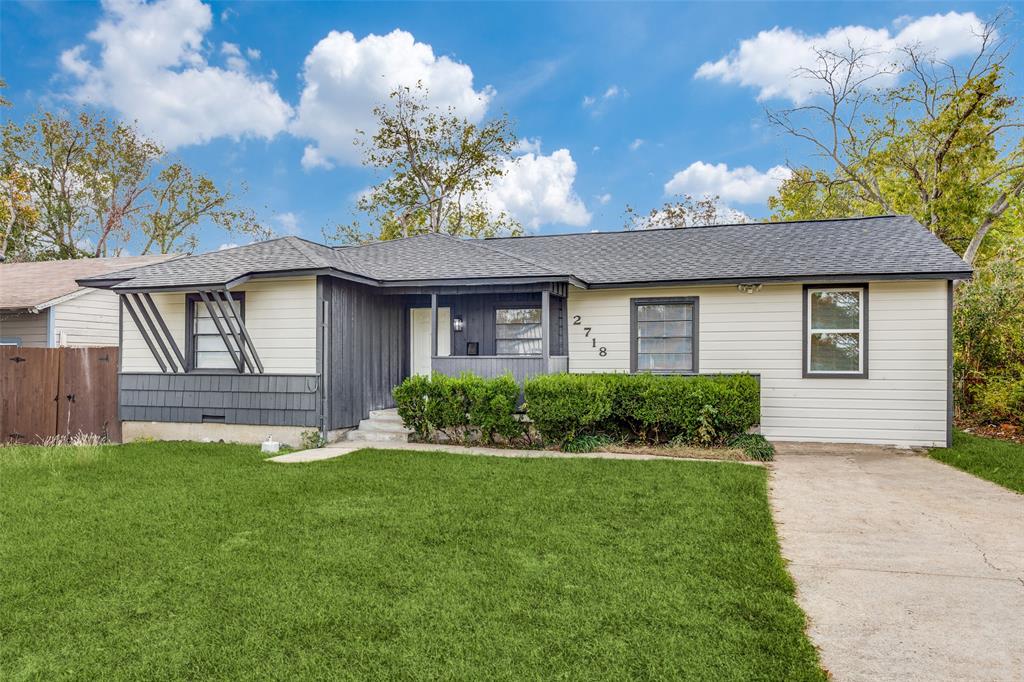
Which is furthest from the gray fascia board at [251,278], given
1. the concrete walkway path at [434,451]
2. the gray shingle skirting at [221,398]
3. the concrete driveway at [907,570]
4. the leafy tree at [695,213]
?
the leafy tree at [695,213]

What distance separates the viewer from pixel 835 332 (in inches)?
367

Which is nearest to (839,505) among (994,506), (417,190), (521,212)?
(994,506)

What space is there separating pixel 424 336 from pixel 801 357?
6.77 meters

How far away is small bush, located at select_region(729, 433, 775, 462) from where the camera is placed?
8.02 metres

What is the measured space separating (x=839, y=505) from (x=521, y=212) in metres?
22.5

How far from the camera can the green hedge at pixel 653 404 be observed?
27.5ft

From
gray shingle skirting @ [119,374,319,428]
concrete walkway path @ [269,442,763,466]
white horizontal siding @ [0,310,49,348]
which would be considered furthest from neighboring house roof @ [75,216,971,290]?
white horizontal siding @ [0,310,49,348]

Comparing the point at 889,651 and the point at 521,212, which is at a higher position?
the point at 521,212

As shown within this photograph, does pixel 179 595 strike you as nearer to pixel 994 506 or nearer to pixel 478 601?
pixel 478 601

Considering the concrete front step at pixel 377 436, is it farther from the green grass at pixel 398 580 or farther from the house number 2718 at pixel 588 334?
the house number 2718 at pixel 588 334

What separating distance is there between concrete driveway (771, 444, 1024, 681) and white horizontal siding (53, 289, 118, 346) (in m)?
15.4

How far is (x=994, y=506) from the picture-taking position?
5.57m

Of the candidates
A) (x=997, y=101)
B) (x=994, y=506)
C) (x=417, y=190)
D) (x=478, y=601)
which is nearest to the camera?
(x=478, y=601)

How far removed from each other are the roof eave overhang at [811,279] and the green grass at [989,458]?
243 centimetres
